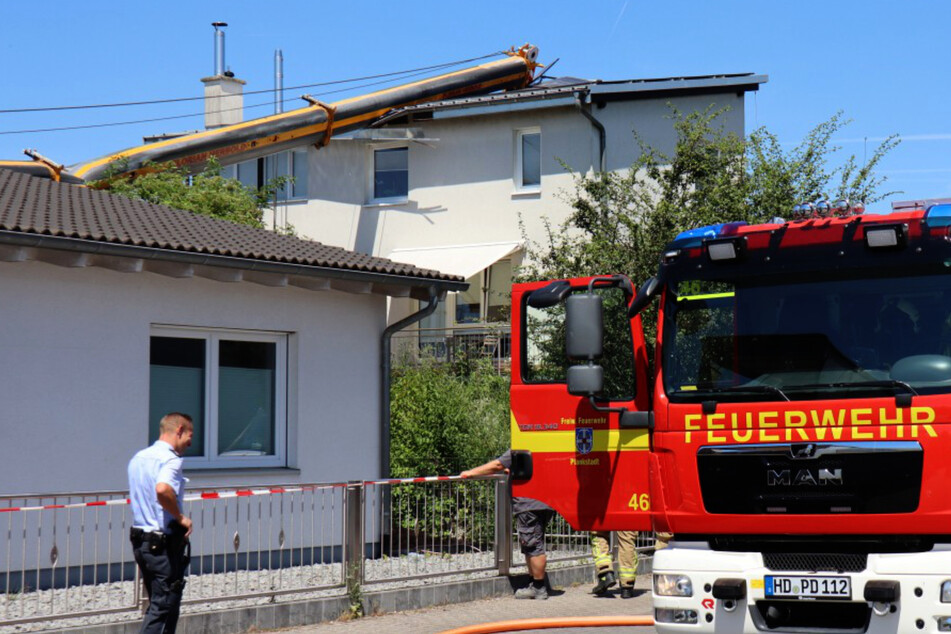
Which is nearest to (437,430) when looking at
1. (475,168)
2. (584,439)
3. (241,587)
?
(241,587)

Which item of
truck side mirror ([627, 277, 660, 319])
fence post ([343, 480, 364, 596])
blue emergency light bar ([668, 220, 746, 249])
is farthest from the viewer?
fence post ([343, 480, 364, 596])

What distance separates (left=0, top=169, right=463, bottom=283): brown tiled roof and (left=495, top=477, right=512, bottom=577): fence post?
297cm

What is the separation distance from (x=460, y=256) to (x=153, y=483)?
2085 cm

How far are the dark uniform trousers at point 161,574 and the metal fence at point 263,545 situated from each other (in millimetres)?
1354

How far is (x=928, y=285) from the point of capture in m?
8.22

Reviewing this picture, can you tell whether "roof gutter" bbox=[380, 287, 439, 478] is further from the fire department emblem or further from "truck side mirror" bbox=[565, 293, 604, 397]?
"truck side mirror" bbox=[565, 293, 604, 397]

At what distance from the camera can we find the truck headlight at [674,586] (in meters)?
8.47

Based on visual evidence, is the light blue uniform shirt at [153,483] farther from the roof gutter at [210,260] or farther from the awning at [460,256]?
the awning at [460,256]

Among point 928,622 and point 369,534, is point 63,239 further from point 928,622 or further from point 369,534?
point 928,622

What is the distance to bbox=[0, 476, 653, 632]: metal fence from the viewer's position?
10.5 metres

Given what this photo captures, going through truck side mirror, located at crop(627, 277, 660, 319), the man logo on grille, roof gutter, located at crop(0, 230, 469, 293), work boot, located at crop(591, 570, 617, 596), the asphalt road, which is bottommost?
the asphalt road

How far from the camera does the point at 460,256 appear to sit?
97.2 ft

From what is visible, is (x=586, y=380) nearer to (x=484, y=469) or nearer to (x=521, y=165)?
(x=484, y=469)

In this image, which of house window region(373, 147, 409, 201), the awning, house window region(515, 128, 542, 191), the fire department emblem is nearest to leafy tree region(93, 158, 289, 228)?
the awning
